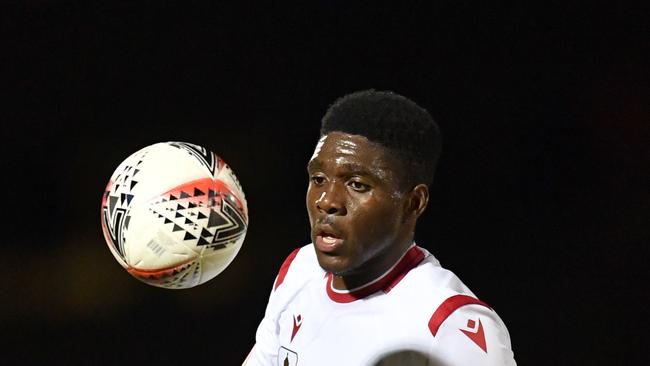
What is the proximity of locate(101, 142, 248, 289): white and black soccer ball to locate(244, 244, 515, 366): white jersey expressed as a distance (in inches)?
7.6

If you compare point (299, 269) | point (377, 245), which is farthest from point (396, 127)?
point (299, 269)

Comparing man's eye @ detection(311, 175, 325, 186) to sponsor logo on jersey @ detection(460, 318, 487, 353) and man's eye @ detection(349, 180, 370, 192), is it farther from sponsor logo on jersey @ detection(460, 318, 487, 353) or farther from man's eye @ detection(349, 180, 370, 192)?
sponsor logo on jersey @ detection(460, 318, 487, 353)

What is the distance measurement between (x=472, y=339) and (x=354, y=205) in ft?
1.12

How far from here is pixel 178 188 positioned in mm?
1853

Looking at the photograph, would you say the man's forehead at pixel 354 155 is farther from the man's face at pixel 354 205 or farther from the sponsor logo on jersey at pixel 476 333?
the sponsor logo on jersey at pixel 476 333

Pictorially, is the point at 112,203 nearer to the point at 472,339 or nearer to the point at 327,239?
the point at 327,239

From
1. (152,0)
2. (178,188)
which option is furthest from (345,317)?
(152,0)

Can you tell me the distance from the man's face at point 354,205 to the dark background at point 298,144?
152cm

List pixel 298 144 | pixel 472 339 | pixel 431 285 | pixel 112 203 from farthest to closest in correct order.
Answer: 1. pixel 298 144
2. pixel 112 203
3. pixel 431 285
4. pixel 472 339

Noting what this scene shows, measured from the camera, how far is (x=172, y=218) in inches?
71.9

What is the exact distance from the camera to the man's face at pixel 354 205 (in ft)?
5.25

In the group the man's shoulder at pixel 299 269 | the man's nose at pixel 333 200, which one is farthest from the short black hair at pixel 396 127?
the man's shoulder at pixel 299 269

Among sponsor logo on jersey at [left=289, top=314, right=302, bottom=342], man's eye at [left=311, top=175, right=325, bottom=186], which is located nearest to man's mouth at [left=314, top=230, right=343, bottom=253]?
man's eye at [left=311, top=175, right=325, bottom=186]

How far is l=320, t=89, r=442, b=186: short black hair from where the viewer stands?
5.27 feet
